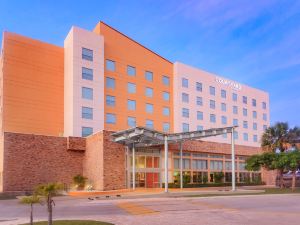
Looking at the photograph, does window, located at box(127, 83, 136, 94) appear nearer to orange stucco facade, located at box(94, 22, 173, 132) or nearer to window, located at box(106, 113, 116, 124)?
orange stucco facade, located at box(94, 22, 173, 132)

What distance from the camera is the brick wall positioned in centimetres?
4091

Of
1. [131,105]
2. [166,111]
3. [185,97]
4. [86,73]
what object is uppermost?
[86,73]

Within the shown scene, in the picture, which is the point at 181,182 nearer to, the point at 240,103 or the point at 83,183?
the point at 83,183

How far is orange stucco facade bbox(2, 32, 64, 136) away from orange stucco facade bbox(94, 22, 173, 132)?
A: 688 centimetres

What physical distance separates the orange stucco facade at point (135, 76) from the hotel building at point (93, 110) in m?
0.15

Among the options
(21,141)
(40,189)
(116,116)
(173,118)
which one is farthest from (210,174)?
(40,189)

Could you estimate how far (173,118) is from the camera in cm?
5878

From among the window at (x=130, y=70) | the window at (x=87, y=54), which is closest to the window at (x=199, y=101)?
the window at (x=130, y=70)

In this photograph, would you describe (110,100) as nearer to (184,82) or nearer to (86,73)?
(86,73)

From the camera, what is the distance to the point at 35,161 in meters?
42.8

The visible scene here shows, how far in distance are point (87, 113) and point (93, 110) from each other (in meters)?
0.98

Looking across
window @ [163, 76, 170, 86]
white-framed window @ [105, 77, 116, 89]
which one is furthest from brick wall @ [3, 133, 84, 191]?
window @ [163, 76, 170, 86]

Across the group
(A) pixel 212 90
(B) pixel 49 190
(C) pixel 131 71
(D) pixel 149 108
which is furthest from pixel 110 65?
(B) pixel 49 190

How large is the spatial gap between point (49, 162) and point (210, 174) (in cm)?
2773
